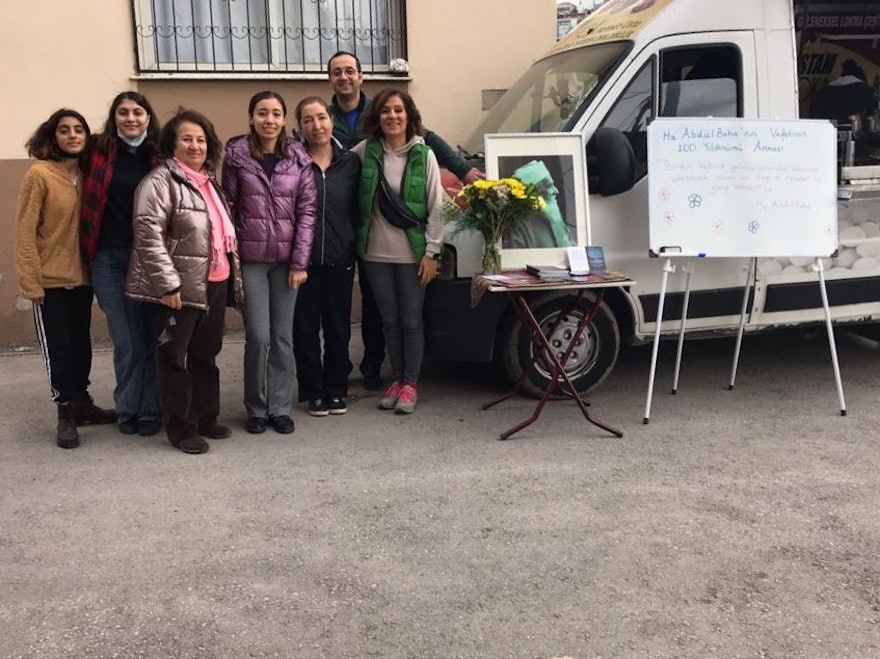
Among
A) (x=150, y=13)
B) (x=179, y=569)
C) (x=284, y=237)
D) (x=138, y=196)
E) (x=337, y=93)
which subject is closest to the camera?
(x=179, y=569)

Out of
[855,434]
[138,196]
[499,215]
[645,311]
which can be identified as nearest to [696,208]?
[645,311]

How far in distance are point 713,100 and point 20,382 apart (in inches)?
194

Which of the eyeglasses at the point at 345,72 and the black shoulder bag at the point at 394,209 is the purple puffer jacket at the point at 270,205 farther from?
the eyeglasses at the point at 345,72

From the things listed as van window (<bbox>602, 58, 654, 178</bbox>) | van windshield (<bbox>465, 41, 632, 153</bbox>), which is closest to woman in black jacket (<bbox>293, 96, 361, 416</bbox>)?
van windshield (<bbox>465, 41, 632, 153</bbox>)

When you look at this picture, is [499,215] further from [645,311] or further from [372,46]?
[372,46]

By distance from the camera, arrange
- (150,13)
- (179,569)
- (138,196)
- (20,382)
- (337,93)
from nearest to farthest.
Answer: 1. (179,569)
2. (138,196)
3. (337,93)
4. (20,382)
5. (150,13)

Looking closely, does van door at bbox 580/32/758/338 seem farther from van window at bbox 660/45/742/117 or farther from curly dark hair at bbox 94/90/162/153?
curly dark hair at bbox 94/90/162/153

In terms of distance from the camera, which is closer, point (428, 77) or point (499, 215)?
point (499, 215)

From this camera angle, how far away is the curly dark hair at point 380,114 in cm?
462

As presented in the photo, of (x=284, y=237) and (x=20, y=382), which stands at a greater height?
(x=284, y=237)

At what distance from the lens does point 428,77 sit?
711 centimetres

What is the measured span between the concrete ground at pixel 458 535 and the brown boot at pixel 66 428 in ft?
0.23

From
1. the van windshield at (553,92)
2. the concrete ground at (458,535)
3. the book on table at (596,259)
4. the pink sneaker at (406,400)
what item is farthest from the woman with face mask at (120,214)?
the book on table at (596,259)

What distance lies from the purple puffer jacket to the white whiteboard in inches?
76.1
